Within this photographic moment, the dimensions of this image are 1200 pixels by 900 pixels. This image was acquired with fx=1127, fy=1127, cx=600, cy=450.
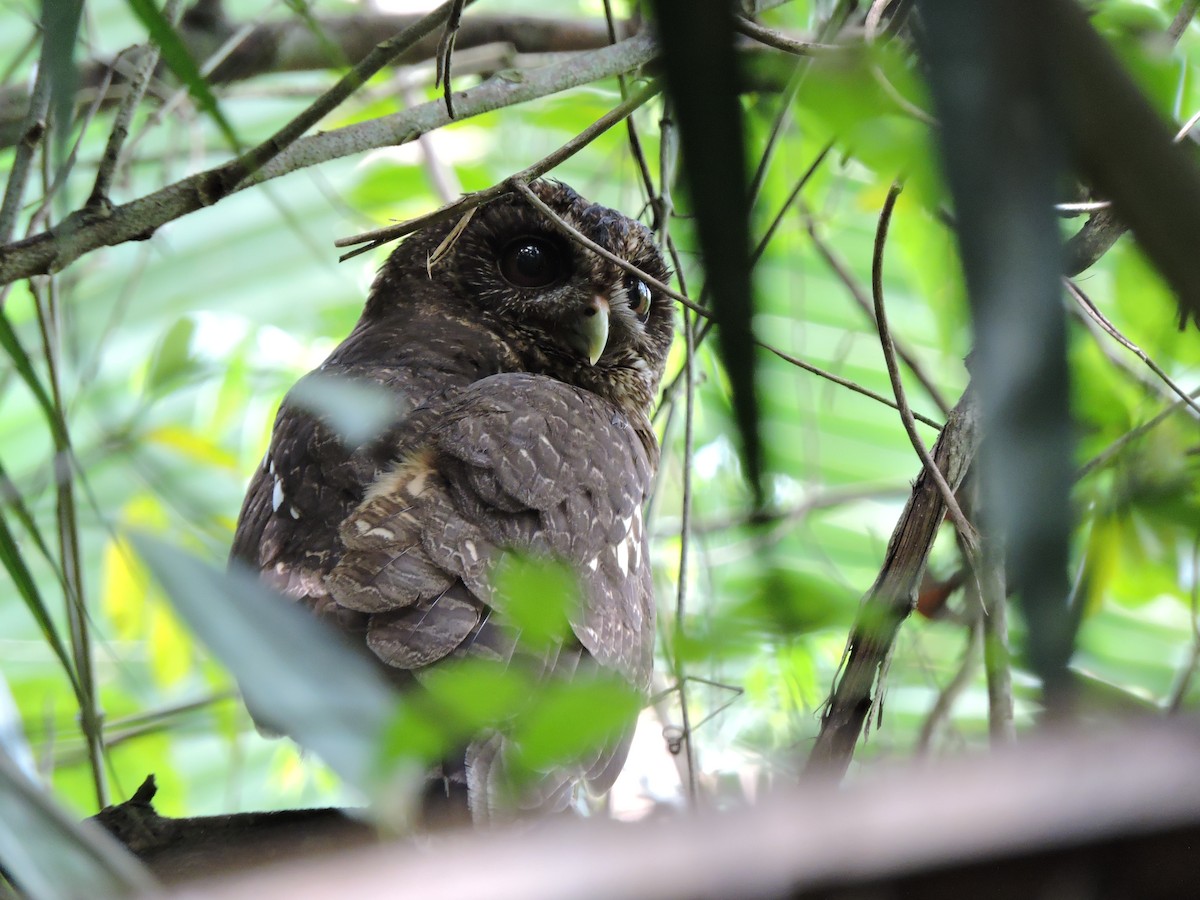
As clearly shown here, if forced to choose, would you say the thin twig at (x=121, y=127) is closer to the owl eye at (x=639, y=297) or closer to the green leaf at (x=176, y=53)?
the green leaf at (x=176, y=53)

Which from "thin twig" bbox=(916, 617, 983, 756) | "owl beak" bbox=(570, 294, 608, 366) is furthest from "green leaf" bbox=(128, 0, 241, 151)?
"owl beak" bbox=(570, 294, 608, 366)

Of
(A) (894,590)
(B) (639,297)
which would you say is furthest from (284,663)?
(B) (639,297)

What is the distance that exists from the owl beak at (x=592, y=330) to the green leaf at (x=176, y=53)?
6.83ft

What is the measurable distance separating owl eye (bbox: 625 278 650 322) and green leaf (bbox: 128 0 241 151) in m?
2.35

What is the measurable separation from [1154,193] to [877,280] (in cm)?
108

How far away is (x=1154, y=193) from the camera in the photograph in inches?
14.4

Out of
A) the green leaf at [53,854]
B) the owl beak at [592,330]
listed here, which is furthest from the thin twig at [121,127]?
the owl beak at [592,330]

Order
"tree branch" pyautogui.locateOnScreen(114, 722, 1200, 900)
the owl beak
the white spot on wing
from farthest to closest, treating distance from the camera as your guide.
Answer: the owl beak → the white spot on wing → "tree branch" pyautogui.locateOnScreen(114, 722, 1200, 900)

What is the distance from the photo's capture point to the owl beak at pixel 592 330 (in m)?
2.96

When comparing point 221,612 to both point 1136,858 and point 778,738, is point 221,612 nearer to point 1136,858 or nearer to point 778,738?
point 1136,858

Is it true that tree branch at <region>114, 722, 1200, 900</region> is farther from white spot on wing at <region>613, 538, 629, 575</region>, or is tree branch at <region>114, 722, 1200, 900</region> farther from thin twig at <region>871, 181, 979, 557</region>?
white spot on wing at <region>613, 538, 629, 575</region>

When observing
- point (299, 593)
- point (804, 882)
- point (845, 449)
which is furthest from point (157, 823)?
point (845, 449)

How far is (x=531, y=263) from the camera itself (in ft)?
10.3

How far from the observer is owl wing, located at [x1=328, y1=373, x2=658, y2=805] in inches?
71.4
